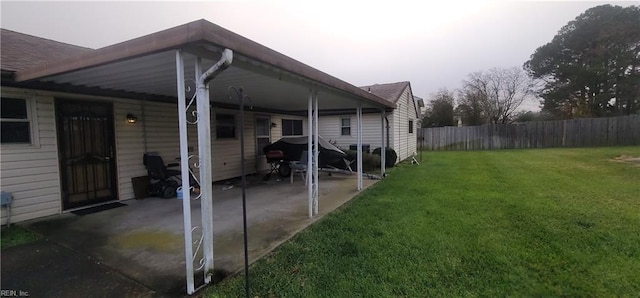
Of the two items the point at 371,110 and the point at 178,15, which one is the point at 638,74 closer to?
the point at 371,110

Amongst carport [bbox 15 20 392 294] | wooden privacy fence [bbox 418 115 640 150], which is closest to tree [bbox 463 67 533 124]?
wooden privacy fence [bbox 418 115 640 150]

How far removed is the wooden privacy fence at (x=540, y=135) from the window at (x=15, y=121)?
1448 centimetres

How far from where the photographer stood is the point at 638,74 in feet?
55.6

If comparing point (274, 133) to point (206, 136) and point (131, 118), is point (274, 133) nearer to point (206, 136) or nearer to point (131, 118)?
point (131, 118)

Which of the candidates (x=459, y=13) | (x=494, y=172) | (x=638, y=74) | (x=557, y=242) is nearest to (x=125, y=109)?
(x=557, y=242)

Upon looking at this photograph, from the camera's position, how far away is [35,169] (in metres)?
4.52

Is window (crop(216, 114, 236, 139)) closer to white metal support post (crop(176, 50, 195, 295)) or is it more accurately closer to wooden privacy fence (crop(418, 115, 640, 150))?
white metal support post (crop(176, 50, 195, 295))

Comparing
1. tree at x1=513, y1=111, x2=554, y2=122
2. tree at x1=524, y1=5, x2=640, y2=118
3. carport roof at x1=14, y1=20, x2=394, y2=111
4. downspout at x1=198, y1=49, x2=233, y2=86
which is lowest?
downspout at x1=198, y1=49, x2=233, y2=86

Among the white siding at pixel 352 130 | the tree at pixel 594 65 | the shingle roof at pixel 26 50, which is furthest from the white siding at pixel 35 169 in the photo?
the tree at pixel 594 65

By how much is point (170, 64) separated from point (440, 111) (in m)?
23.6

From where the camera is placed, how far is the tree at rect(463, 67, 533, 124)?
23.2 m

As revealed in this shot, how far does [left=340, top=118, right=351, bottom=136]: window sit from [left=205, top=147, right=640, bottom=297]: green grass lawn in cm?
702

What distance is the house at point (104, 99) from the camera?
254 cm

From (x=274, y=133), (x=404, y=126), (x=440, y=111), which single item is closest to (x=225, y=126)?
(x=274, y=133)
